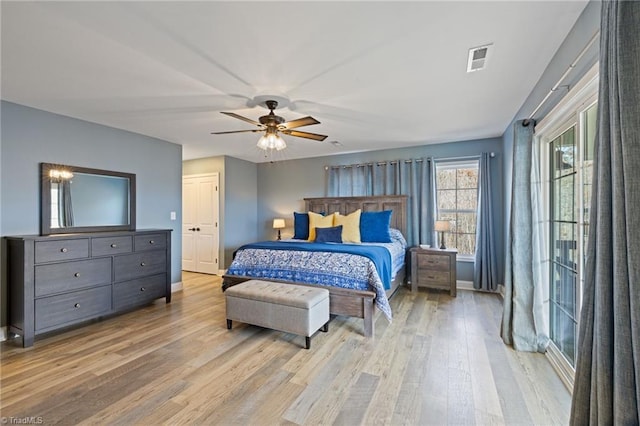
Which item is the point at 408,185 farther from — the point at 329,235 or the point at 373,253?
the point at 373,253

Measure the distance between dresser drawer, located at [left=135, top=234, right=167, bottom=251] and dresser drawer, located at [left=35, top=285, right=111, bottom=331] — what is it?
0.59 metres

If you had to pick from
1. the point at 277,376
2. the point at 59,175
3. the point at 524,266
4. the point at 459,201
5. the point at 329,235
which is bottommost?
the point at 277,376

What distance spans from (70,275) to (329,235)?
10.1 feet

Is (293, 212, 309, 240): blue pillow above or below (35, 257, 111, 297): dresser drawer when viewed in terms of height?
above

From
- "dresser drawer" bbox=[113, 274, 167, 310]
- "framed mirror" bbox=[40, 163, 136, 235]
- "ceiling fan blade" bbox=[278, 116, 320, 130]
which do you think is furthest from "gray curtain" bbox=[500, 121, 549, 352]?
"framed mirror" bbox=[40, 163, 136, 235]

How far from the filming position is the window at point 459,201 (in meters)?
4.72

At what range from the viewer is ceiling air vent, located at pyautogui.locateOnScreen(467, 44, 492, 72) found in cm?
205

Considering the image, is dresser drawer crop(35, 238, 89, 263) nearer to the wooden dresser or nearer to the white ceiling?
the wooden dresser

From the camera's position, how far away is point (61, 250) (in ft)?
9.66

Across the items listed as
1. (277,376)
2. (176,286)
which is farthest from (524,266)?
(176,286)

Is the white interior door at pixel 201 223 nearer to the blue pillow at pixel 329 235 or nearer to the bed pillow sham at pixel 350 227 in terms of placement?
the blue pillow at pixel 329 235

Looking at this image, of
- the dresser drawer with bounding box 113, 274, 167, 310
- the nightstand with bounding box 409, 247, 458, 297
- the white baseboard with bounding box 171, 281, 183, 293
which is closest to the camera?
the dresser drawer with bounding box 113, 274, 167, 310

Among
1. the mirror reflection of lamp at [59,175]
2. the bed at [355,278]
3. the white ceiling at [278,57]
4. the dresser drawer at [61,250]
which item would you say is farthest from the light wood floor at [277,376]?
the white ceiling at [278,57]

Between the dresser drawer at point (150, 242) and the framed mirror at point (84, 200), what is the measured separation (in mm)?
419
